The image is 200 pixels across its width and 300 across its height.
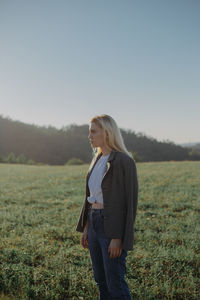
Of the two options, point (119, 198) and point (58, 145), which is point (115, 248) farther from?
point (58, 145)

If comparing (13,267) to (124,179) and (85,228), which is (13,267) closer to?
(85,228)

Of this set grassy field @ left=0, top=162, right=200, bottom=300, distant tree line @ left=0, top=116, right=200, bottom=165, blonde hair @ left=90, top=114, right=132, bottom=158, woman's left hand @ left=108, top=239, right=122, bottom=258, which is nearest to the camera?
woman's left hand @ left=108, top=239, right=122, bottom=258

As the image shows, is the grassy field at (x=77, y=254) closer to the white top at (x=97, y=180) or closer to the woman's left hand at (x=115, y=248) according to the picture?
the woman's left hand at (x=115, y=248)

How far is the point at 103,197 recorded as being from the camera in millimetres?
2584

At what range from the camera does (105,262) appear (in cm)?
258

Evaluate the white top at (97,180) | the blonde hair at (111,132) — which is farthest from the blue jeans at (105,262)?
the blonde hair at (111,132)

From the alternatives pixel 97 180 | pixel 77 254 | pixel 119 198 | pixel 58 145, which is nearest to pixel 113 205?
pixel 119 198

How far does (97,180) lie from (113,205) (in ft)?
1.15

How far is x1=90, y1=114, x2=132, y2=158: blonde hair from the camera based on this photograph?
2682mm

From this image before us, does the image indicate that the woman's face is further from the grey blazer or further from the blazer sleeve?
the blazer sleeve

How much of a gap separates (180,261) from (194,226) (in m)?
2.16

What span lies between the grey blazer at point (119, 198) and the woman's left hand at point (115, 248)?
0.13ft

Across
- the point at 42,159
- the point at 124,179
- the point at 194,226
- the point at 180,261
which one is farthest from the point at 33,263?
the point at 42,159

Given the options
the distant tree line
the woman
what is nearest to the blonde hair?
the woman
